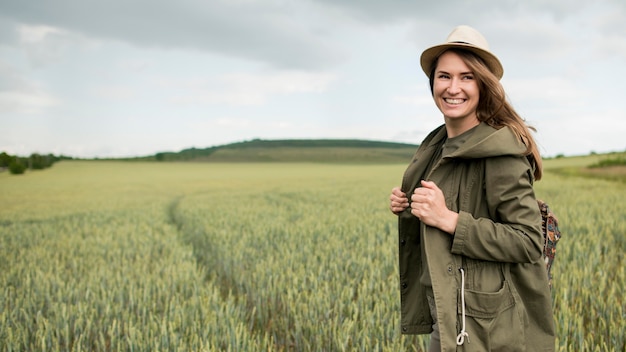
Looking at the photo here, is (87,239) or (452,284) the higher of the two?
(452,284)

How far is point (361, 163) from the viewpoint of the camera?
228 feet

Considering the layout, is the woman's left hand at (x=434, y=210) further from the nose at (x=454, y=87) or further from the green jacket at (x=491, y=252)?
the nose at (x=454, y=87)

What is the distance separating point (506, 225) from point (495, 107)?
0.54 meters

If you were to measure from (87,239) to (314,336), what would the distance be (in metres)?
6.86

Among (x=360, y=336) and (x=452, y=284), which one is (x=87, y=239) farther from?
(x=452, y=284)

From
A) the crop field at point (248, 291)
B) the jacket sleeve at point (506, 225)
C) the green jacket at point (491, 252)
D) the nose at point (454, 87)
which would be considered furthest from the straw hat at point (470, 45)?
the crop field at point (248, 291)

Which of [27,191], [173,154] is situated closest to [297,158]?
[173,154]

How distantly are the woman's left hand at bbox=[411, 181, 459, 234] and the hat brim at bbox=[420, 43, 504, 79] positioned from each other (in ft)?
2.04

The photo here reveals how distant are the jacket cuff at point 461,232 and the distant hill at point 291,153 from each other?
66972 millimetres

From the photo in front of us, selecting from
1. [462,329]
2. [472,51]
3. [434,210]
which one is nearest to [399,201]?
[434,210]

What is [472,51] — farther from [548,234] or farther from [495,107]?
[548,234]

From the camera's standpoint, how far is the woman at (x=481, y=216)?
1.89 metres

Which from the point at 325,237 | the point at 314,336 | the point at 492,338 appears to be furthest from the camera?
the point at 325,237

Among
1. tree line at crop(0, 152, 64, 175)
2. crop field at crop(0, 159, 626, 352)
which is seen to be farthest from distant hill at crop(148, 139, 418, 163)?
crop field at crop(0, 159, 626, 352)
